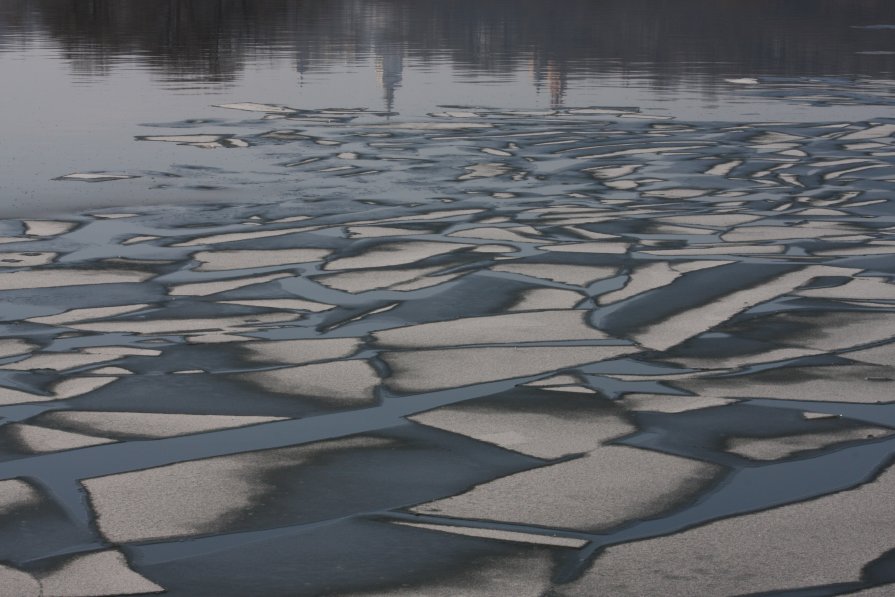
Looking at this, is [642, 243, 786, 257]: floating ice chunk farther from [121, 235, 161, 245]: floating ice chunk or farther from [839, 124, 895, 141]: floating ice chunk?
[839, 124, 895, 141]: floating ice chunk

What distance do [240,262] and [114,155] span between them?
4.68 metres

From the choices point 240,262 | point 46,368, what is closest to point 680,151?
point 240,262

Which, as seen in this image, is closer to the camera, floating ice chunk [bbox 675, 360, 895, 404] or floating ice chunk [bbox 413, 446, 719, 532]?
floating ice chunk [bbox 413, 446, 719, 532]

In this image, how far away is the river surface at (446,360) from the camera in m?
3.63

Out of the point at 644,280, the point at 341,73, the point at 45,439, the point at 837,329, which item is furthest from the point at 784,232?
the point at 341,73

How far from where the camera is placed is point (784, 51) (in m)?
27.9

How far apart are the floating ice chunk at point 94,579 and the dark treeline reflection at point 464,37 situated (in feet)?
52.3

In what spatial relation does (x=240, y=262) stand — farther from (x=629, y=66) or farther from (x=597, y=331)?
(x=629, y=66)

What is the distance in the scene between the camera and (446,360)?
541cm

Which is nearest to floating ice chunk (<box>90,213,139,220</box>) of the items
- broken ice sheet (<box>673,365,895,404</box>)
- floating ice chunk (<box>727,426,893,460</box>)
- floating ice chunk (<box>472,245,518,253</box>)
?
floating ice chunk (<box>472,245,518,253</box>)

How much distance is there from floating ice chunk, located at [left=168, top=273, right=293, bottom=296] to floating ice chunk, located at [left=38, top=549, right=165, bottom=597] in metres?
3.09

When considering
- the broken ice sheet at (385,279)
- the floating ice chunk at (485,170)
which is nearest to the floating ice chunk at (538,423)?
the broken ice sheet at (385,279)

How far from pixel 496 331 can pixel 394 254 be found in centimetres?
170

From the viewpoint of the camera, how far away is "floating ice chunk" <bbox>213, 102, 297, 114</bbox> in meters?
15.3
